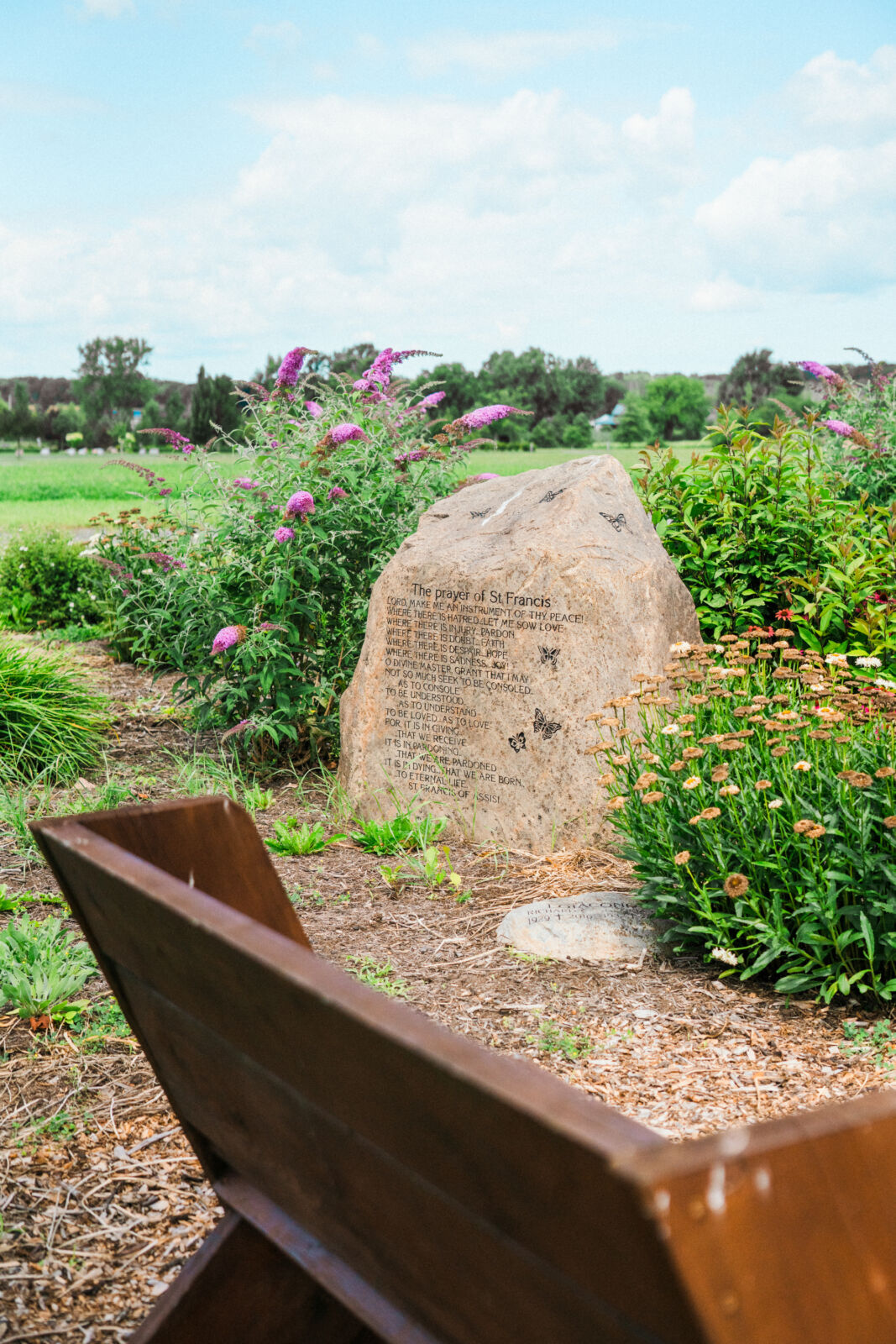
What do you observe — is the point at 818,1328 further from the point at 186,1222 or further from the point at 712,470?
the point at 712,470

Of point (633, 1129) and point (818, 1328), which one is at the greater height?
point (633, 1129)

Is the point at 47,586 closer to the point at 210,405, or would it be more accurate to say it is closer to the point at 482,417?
the point at 482,417

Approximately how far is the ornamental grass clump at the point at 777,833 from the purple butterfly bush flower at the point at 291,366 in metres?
2.97

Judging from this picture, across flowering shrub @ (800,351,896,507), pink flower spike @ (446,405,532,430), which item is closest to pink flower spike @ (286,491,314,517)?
pink flower spike @ (446,405,532,430)

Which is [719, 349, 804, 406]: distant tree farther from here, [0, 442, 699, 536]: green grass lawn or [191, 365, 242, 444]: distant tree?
[191, 365, 242, 444]: distant tree

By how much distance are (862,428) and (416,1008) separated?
22.0 ft

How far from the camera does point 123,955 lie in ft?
5.62

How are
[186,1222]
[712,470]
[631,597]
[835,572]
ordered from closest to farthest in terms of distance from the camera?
[186,1222]
[631,597]
[835,572]
[712,470]

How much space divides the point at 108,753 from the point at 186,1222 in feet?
14.2

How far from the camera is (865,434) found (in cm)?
820

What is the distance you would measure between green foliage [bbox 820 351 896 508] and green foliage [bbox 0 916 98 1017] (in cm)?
503

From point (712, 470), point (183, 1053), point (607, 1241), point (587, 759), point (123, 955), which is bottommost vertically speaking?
point (587, 759)

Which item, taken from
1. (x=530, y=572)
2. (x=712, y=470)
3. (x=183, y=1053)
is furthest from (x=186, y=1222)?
(x=712, y=470)

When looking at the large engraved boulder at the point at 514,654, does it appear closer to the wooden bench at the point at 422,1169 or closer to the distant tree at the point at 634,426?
the wooden bench at the point at 422,1169
